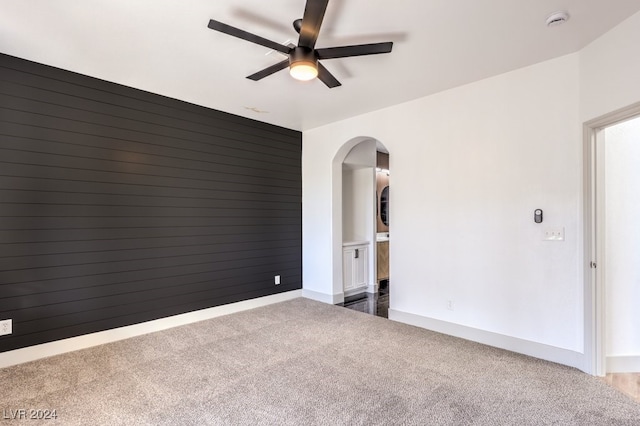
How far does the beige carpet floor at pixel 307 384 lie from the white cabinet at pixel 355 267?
180 cm

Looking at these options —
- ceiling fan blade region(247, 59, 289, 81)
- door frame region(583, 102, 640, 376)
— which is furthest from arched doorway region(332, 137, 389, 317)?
door frame region(583, 102, 640, 376)

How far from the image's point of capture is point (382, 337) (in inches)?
141

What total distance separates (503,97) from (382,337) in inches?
112

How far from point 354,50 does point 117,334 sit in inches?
147

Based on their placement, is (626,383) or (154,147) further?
(154,147)

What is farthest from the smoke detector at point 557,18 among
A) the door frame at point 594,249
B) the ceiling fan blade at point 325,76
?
the ceiling fan blade at point 325,76

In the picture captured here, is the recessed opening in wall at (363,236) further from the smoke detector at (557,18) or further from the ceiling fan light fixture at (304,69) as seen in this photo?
the smoke detector at (557,18)

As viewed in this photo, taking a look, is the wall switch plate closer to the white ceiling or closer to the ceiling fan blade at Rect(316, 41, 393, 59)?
the white ceiling

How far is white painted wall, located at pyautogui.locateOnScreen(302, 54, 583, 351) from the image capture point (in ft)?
9.68

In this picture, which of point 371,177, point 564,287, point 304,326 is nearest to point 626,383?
point 564,287

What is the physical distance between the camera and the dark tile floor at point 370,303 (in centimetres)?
465

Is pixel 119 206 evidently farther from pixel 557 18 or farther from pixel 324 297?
pixel 557 18

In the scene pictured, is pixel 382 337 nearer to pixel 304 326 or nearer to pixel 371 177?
pixel 304 326

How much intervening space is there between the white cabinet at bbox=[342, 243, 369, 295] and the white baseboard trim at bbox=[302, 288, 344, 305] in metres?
0.30
